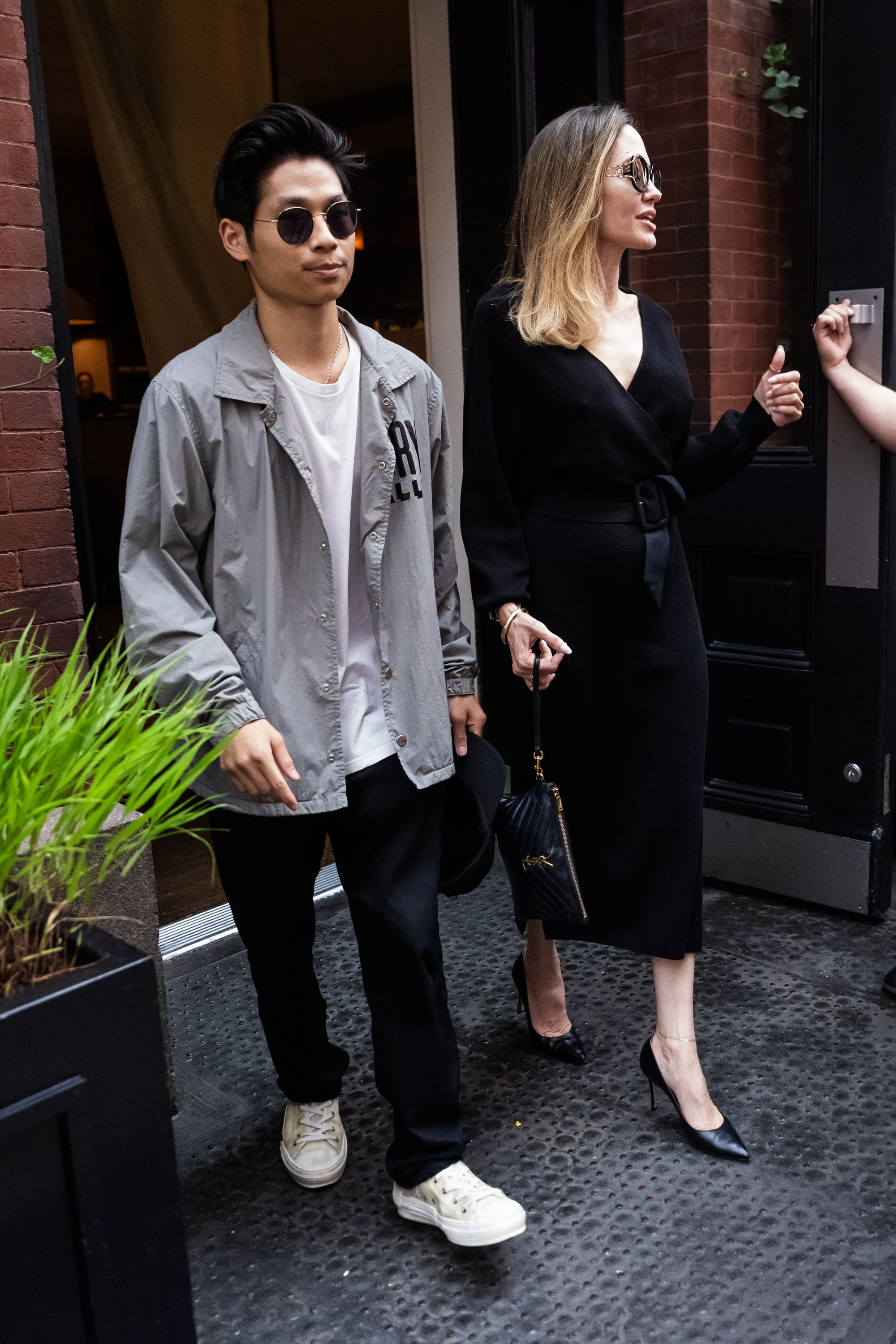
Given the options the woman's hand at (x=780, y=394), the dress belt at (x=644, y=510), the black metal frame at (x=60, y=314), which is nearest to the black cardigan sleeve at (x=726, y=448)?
the woman's hand at (x=780, y=394)

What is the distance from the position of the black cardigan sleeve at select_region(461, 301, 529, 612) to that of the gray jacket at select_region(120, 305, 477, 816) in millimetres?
270

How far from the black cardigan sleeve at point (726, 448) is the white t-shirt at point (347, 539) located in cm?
82

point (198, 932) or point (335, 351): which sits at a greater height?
point (335, 351)

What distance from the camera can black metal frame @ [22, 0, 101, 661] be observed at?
2498mm

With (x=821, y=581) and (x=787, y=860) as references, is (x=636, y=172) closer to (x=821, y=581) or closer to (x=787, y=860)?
(x=821, y=581)

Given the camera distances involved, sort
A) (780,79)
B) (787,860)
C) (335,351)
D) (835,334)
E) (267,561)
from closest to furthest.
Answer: (267,561), (335,351), (835,334), (780,79), (787,860)

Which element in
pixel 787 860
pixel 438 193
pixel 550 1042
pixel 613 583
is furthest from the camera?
pixel 438 193

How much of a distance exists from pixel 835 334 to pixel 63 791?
2.45m

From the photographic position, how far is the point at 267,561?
2014 millimetres

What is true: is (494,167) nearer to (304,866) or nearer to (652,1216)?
(304,866)

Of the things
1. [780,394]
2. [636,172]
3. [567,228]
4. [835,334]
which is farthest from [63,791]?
[835,334]

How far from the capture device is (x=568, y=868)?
2.34 meters

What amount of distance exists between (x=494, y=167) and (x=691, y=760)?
2127mm

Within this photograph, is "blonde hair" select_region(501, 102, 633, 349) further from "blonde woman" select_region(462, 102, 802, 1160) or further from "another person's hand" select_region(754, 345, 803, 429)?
"another person's hand" select_region(754, 345, 803, 429)
